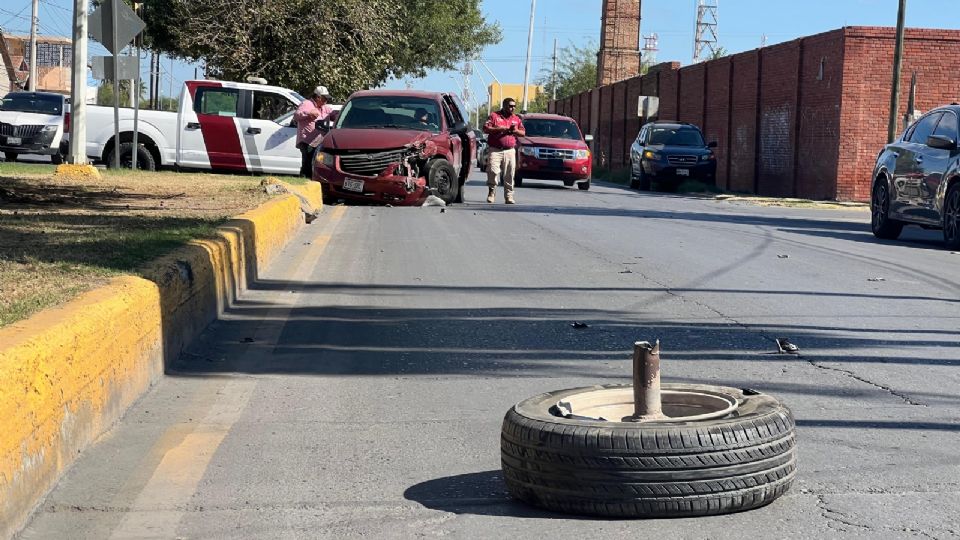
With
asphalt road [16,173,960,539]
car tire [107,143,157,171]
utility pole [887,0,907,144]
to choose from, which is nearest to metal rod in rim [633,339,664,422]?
asphalt road [16,173,960,539]

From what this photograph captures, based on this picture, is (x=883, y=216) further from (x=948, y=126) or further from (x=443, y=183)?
(x=443, y=183)

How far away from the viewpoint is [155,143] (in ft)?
82.4

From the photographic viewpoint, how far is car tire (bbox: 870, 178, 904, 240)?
58.5ft

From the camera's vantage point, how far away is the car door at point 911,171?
55.5 ft

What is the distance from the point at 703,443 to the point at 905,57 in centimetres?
3011

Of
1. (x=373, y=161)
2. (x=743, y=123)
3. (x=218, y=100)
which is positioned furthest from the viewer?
(x=743, y=123)

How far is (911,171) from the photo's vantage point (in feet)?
56.1

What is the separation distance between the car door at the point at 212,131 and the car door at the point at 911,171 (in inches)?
495

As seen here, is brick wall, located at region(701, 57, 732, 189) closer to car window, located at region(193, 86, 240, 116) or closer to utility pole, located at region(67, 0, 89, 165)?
car window, located at region(193, 86, 240, 116)

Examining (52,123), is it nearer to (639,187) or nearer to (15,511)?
(639,187)

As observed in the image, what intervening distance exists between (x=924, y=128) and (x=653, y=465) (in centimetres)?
1419

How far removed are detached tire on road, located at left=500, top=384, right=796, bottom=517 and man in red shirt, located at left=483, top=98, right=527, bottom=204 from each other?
18.3 meters

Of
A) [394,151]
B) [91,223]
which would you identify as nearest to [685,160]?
[394,151]

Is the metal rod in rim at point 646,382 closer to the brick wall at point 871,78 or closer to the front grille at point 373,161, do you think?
the front grille at point 373,161
